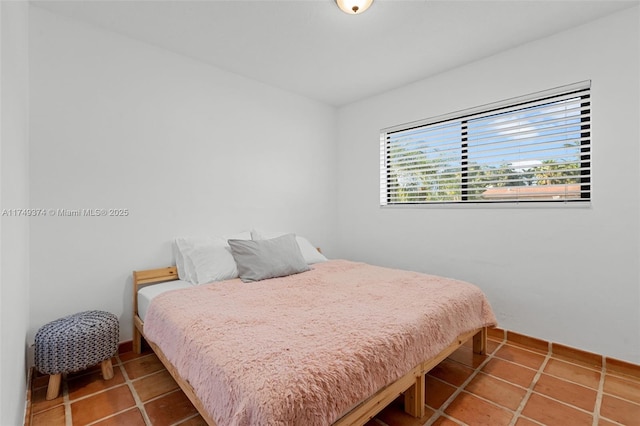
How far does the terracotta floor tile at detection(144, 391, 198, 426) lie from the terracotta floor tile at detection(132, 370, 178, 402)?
7 centimetres

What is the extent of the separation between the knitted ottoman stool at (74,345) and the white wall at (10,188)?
19 cm

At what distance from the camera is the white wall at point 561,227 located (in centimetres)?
210

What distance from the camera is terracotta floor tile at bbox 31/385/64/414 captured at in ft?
5.62

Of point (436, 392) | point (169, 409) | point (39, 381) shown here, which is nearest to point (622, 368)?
point (436, 392)

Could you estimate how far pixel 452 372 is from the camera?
212 cm

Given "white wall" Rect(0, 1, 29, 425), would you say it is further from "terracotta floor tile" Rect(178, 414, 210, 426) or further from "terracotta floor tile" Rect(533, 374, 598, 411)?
"terracotta floor tile" Rect(533, 374, 598, 411)

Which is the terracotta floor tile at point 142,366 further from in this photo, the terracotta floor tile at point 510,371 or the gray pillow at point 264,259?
the terracotta floor tile at point 510,371

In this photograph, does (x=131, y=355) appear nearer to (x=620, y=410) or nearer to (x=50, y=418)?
(x=50, y=418)

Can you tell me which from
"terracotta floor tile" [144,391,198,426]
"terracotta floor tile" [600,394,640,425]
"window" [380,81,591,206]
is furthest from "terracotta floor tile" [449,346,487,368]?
"terracotta floor tile" [144,391,198,426]

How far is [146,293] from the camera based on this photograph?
7.34 ft

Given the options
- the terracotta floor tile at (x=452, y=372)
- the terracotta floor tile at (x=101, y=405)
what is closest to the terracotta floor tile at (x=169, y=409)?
the terracotta floor tile at (x=101, y=405)

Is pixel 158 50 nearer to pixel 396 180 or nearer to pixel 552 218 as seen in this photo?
pixel 396 180

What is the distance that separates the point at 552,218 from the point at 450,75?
5.33ft

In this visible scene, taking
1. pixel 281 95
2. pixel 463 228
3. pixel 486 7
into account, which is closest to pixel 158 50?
pixel 281 95
